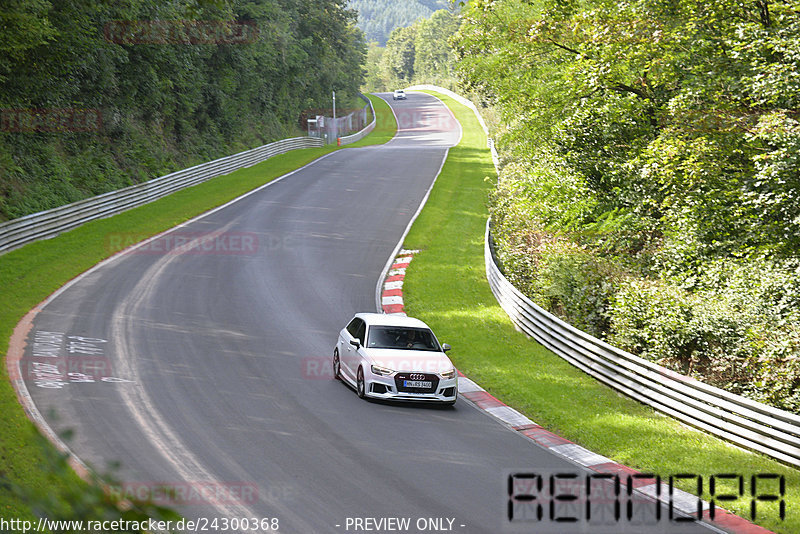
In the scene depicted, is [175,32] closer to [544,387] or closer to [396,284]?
[396,284]

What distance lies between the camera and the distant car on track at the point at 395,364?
45.8 feet

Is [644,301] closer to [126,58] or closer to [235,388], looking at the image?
[235,388]

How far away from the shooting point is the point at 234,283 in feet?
74.2

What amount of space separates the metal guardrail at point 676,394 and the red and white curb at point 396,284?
396 cm

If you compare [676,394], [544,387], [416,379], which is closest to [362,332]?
[416,379]

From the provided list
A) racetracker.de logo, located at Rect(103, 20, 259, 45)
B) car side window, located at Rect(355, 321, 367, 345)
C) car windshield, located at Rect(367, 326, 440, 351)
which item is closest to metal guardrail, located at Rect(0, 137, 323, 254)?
racetracker.de logo, located at Rect(103, 20, 259, 45)

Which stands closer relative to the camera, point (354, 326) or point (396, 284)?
point (354, 326)

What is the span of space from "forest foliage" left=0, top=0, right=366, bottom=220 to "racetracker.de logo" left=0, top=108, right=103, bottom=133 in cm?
5

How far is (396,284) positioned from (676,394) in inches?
467

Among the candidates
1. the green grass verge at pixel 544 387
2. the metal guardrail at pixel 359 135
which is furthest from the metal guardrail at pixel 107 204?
the metal guardrail at pixel 359 135

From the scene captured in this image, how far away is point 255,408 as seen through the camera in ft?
42.9

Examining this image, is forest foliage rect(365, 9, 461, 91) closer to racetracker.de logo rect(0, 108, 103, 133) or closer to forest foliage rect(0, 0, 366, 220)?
forest foliage rect(0, 0, 366, 220)

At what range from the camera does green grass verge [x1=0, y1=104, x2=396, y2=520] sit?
31.1 ft

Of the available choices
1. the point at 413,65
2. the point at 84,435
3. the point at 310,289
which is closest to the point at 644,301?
the point at 310,289
